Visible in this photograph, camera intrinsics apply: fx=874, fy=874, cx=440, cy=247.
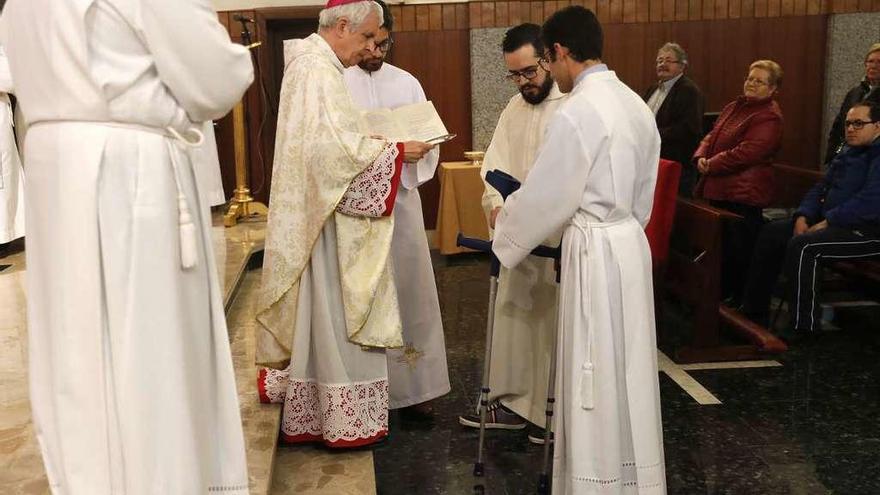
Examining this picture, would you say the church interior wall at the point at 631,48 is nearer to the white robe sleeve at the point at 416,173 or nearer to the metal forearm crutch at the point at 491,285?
the white robe sleeve at the point at 416,173

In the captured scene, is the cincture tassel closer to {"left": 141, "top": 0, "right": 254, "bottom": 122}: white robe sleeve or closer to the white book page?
{"left": 141, "top": 0, "right": 254, "bottom": 122}: white robe sleeve

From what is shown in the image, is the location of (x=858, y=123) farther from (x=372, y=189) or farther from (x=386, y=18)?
(x=372, y=189)

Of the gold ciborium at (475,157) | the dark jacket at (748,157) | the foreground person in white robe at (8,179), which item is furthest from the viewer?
the gold ciborium at (475,157)

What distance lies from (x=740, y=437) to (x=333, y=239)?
1924mm

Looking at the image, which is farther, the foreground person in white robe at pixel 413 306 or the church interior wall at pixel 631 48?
the church interior wall at pixel 631 48

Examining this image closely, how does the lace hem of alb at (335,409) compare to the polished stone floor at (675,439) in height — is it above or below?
above

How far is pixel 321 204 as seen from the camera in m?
3.14

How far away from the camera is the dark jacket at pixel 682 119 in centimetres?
661

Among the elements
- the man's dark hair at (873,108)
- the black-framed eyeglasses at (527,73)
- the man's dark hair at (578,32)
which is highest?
the man's dark hair at (578,32)

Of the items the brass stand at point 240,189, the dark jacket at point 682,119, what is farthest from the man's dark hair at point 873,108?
the brass stand at point 240,189

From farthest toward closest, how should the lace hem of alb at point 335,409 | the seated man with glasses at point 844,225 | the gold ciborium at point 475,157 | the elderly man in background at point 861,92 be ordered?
1. the gold ciborium at point 475,157
2. the elderly man in background at point 861,92
3. the seated man with glasses at point 844,225
4. the lace hem of alb at point 335,409

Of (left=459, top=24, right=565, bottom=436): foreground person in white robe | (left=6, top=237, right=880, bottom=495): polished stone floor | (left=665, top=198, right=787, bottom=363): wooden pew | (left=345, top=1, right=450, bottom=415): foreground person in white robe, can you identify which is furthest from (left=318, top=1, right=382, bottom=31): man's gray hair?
(left=665, top=198, right=787, bottom=363): wooden pew

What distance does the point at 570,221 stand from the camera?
9.26ft

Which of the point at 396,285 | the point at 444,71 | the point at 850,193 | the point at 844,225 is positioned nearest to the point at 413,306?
the point at 396,285
